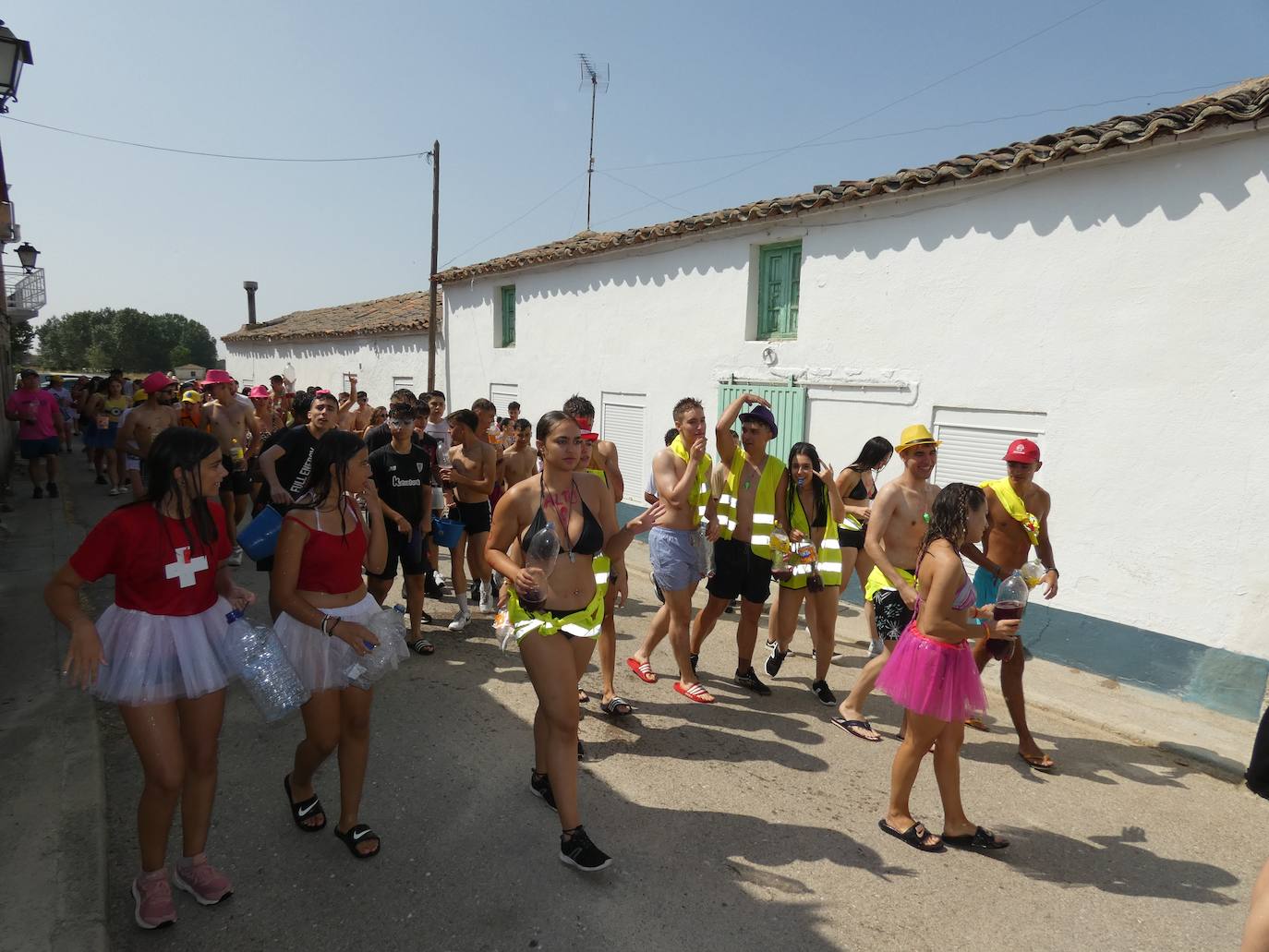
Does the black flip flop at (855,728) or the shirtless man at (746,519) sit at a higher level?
the shirtless man at (746,519)

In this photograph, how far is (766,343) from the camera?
8961mm

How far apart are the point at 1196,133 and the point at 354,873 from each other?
23.7ft

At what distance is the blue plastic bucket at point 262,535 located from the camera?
347cm

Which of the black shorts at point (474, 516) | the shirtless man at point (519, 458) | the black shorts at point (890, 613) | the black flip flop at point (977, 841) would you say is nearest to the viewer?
the black flip flop at point (977, 841)

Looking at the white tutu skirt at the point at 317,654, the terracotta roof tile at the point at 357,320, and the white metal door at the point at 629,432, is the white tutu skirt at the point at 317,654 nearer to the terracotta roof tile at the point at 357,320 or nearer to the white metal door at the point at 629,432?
the white metal door at the point at 629,432

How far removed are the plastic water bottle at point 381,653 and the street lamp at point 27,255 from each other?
1627cm

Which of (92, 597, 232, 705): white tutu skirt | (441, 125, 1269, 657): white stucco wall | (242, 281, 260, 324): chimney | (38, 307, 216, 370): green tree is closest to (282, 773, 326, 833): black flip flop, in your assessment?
(92, 597, 232, 705): white tutu skirt

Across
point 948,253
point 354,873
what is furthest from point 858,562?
point 354,873

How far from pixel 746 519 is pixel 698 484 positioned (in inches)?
16.4

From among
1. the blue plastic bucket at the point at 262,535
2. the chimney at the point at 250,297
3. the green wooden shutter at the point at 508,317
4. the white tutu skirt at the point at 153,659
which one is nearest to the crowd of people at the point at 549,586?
the white tutu skirt at the point at 153,659

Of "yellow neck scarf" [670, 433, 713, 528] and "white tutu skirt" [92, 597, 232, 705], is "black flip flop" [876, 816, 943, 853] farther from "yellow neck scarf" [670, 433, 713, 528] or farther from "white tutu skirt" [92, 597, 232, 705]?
"white tutu skirt" [92, 597, 232, 705]

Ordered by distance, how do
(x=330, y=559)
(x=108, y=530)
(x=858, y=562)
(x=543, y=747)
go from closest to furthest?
(x=108, y=530), (x=330, y=559), (x=543, y=747), (x=858, y=562)

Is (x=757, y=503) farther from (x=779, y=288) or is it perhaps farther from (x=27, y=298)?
(x=27, y=298)

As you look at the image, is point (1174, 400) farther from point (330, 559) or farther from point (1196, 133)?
point (330, 559)
